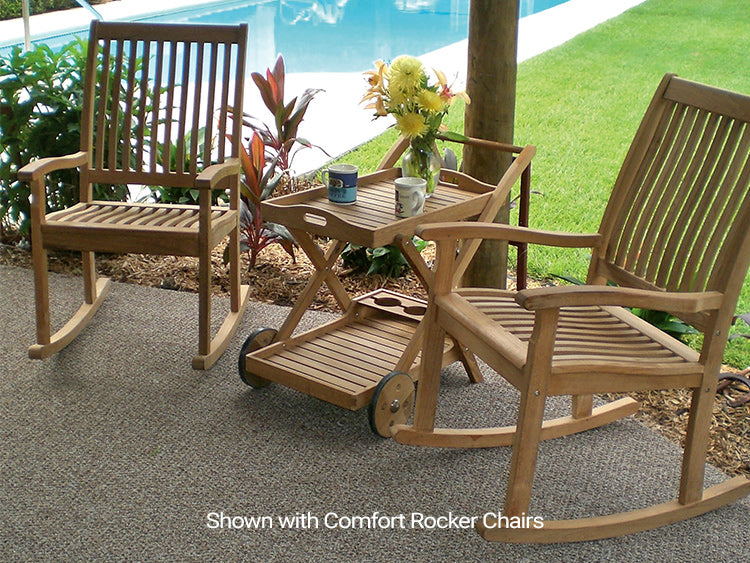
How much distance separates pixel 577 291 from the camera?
1897 millimetres

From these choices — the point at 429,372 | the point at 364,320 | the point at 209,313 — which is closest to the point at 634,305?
the point at 429,372

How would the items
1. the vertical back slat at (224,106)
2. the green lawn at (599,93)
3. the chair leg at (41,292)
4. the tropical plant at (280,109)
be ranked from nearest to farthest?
the chair leg at (41,292) < the vertical back slat at (224,106) < the tropical plant at (280,109) < the green lawn at (599,93)

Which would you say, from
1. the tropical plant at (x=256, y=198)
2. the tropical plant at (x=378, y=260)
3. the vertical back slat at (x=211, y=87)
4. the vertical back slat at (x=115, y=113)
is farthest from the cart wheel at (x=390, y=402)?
the vertical back slat at (x=115, y=113)

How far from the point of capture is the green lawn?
4.44m

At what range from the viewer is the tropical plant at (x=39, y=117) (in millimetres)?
3539

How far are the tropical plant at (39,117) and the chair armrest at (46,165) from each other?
481mm

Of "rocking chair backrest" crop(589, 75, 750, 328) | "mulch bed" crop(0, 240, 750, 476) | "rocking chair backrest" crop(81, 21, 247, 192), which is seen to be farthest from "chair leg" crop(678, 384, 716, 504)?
"rocking chair backrest" crop(81, 21, 247, 192)

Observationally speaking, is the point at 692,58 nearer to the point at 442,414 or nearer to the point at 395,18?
the point at 395,18

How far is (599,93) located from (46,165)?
15.6 ft

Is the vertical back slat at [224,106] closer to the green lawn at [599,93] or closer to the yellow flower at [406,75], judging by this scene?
the yellow flower at [406,75]

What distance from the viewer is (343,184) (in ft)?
8.62

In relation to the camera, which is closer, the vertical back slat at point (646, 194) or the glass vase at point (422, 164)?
the vertical back slat at point (646, 194)

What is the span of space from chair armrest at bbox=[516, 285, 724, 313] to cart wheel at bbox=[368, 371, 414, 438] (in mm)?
684

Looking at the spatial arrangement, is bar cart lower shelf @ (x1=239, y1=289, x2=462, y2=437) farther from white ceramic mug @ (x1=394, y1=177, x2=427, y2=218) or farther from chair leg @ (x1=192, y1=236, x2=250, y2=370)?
white ceramic mug @ (x1=394, y1=177, x2=427, y2=218)
